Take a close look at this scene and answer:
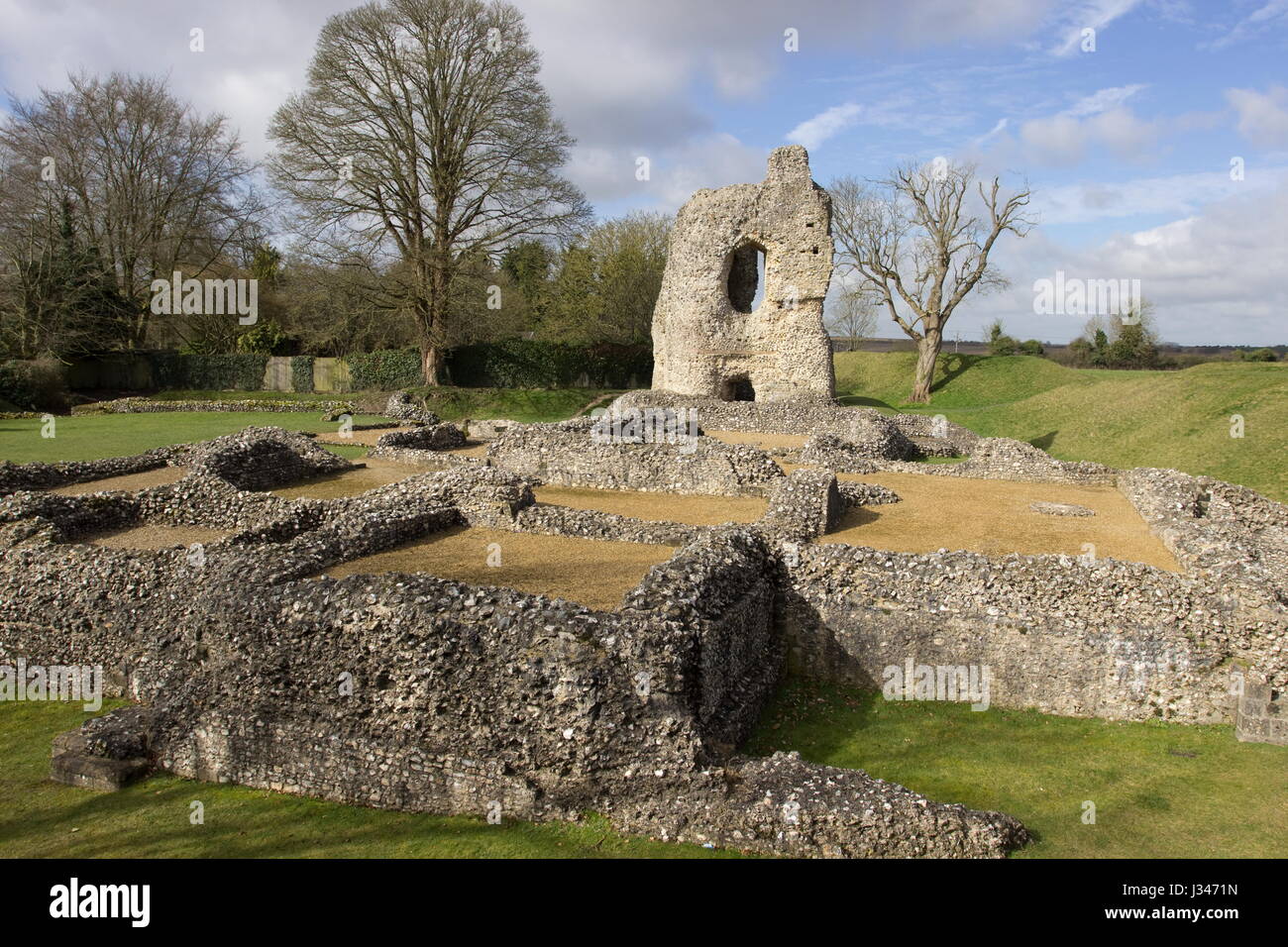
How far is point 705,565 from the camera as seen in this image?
8406 mm

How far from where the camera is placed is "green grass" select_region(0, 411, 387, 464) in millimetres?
21595

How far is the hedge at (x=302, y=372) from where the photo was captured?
4034 centimetres

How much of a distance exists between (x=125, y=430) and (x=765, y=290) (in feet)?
75.4

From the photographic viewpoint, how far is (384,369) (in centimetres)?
3925

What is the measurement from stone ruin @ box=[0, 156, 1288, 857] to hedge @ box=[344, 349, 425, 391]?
25.7 metres

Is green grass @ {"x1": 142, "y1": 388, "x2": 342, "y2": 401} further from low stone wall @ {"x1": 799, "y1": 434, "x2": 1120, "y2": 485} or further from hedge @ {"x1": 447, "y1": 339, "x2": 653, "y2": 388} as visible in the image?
low stone wall @ {"x1": 799, "y1": 434, "x2": 1120, "y2": 485}

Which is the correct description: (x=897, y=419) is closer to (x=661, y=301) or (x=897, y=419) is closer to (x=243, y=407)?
(x=661, y=301)

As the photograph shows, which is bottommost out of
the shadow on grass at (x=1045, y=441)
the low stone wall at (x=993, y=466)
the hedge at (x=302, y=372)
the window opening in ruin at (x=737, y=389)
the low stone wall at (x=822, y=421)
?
the low stone wall at (x=993, y=466)

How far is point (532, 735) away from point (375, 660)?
61.6 inches

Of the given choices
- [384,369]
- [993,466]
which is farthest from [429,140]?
[993,466]

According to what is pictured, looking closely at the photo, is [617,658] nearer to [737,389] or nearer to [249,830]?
[249,830]

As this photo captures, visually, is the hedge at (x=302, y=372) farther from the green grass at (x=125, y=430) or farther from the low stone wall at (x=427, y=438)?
the low stone wall at (x=427, y=438)

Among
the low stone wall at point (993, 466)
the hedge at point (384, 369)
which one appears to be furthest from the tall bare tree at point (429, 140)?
the low stone wall at point (993, 466)

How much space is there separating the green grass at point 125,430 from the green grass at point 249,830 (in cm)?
1660
